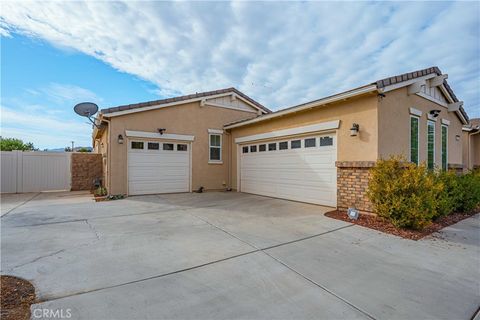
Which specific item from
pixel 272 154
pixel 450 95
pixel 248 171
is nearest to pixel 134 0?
pixel 272 154

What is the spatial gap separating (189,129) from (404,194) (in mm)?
9236

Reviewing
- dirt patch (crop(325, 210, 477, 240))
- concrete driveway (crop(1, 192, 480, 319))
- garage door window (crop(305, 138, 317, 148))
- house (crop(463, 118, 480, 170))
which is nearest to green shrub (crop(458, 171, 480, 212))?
dirt patch (crop(325, 210, 477, 240))

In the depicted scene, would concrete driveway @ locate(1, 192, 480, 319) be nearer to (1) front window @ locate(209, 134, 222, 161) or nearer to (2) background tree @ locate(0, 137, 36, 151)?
(1) front window @ locate(209, 134, 222, 161)

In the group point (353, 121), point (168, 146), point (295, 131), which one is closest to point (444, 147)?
point (353, 121)

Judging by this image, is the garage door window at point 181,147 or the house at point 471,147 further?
the house at point 471,147

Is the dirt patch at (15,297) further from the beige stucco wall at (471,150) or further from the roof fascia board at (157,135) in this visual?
the beige stucco wall at (471,150)

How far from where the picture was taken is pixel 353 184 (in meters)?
6.83

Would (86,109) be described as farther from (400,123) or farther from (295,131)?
(400,123)

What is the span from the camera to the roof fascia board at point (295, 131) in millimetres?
7566

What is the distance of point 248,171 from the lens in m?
11.7

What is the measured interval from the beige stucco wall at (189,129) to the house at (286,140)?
0.04 meters

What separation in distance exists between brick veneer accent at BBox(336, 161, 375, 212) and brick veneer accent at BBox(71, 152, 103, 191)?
45.2 feet

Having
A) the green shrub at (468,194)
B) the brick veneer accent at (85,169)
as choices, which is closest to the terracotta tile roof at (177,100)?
the brick veneer accent at (85,169)

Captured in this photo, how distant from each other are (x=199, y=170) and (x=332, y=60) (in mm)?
7899
